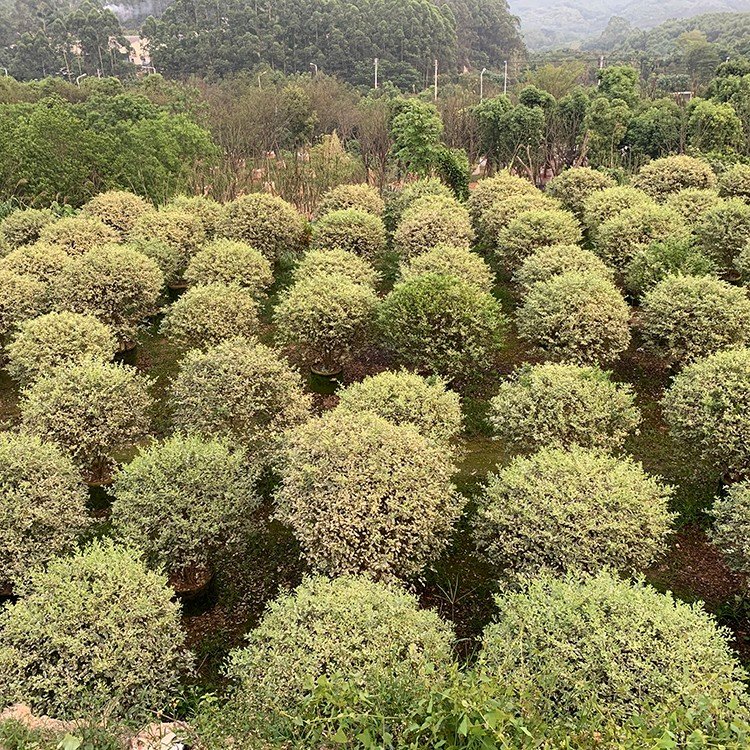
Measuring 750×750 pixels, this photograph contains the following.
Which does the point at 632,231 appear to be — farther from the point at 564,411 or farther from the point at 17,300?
the point at 17,300

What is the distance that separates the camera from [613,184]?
24359 millimetres

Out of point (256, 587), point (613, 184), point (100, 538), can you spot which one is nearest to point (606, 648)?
point (256, 587)

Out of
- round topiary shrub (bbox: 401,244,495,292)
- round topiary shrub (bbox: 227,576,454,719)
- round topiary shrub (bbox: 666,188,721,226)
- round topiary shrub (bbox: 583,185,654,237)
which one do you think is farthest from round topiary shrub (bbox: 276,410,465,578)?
round topiary shrub (bbox: 666,188,721,226)

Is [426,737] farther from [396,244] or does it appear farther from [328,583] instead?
[396,244]

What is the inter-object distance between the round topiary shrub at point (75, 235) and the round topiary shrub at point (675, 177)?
19.5m

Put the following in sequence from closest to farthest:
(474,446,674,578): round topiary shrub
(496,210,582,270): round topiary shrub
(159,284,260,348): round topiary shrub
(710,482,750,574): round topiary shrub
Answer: (474,446,674,578): round topiary shrub, (710,482,750,574): round topiary shrub, (159,284,260,348): round topiary shrub, (496,210,582,270): round topiary shrub

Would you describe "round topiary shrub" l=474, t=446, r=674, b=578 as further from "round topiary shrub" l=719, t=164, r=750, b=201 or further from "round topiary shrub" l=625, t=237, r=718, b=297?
"round topiary shrub" l=719, t=164, r=750, b=201

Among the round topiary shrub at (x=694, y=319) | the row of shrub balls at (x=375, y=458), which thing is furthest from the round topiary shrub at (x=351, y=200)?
the round topiary shrub at (x=694, y=319)

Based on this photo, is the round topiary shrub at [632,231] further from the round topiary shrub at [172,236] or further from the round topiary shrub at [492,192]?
the round topiary shrub at [172,236]

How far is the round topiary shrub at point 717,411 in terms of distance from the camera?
10.4 meters

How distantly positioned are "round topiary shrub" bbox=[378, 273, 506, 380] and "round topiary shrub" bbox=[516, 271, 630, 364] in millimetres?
1104

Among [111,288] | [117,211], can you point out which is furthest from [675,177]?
[117,211]

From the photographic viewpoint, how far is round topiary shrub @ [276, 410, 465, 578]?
338 inches

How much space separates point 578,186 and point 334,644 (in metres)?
21.8
